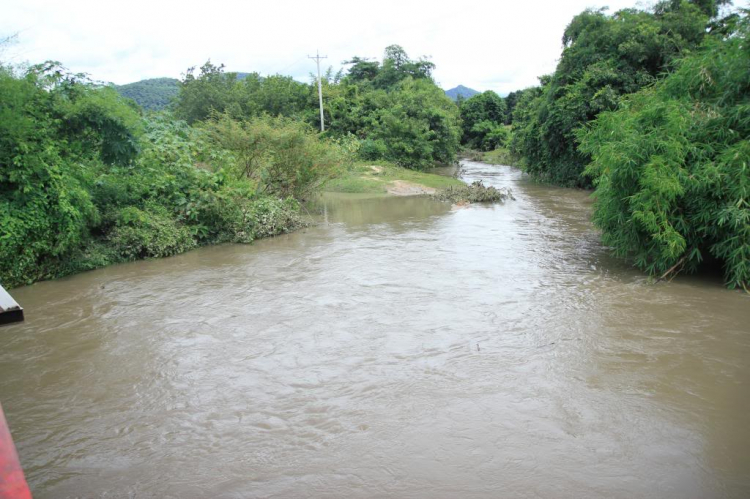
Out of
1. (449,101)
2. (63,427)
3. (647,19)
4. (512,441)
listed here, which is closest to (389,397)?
(512,441)

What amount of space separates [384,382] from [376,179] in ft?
64.0

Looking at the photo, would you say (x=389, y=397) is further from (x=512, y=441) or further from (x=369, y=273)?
(x=369, y=273)

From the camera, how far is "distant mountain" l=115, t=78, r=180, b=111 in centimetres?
5747

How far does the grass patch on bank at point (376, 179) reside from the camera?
23594 millimetres

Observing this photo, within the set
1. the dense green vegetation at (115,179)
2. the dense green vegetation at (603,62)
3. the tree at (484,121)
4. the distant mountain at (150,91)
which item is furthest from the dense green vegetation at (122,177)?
the distant mountain at (150,91)

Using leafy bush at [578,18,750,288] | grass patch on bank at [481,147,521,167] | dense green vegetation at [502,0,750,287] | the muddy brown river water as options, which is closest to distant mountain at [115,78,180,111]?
grass patch on bank at [481,147,521,167]

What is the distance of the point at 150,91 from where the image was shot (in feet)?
204

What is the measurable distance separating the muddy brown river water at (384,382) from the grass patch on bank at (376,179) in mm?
12857

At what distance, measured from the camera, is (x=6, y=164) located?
9.45 metres

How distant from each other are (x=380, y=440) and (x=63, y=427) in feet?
10.6

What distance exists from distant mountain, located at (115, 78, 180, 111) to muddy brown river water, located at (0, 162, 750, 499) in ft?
173

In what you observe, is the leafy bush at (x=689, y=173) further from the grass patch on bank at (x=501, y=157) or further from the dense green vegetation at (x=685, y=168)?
the grass patch on bank at (x=501, y=157)

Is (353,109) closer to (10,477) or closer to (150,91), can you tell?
(10,477)

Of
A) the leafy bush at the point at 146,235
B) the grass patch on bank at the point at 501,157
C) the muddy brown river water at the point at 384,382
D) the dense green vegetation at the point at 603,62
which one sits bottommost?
the muddy brown river water at the point at 384,382
